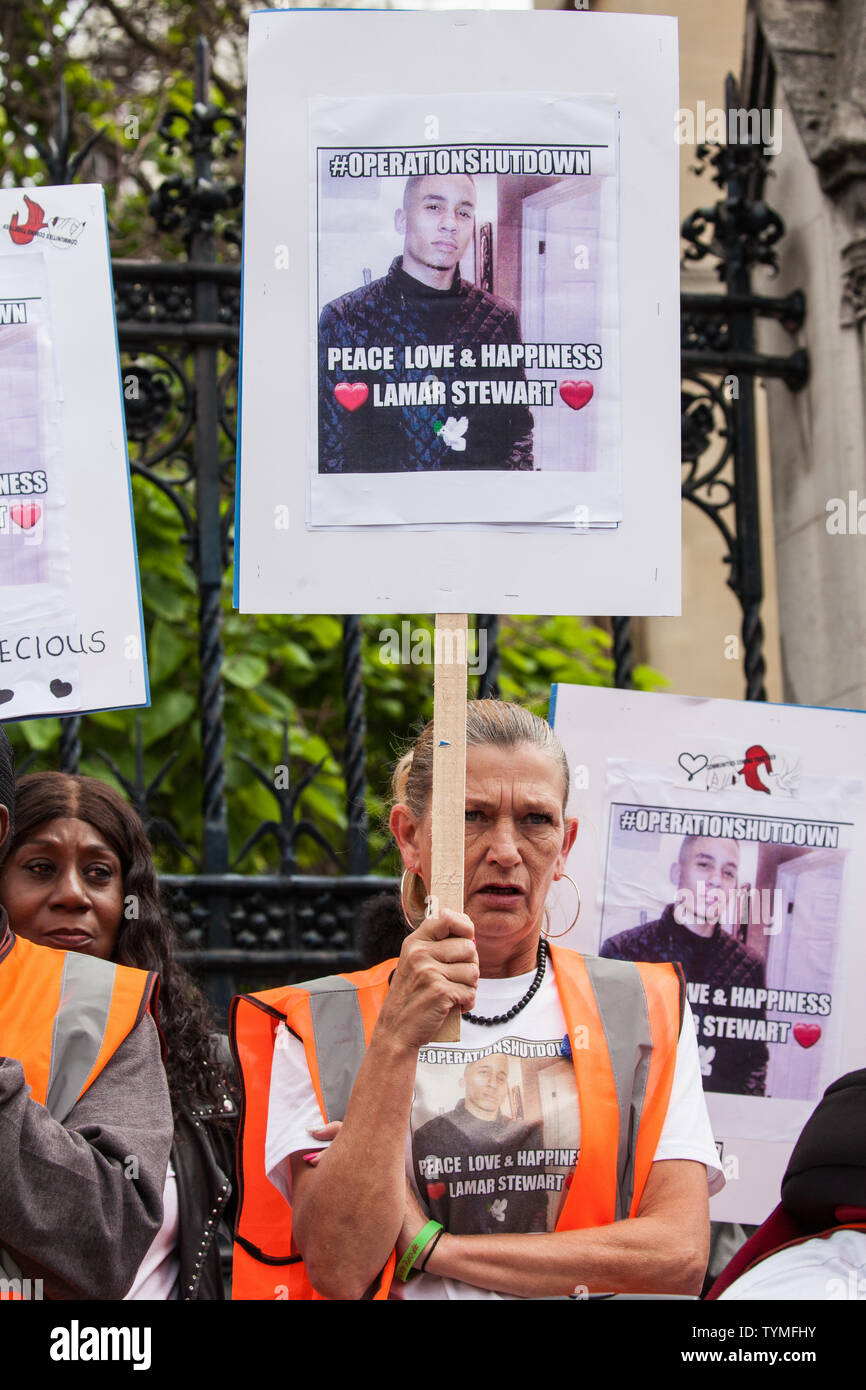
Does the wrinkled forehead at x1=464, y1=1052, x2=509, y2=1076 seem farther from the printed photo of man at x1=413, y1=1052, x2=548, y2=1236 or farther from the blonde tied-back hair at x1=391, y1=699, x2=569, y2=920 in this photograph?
the blonde tied-back hair at x1=391, y1=699, x2=569, y2=920

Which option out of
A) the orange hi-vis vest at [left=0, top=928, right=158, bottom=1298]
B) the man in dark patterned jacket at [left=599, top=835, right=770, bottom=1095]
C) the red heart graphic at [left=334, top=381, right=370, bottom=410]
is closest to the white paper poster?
the red heart graphic at [left=334, top=381, right=370, bottom=410]

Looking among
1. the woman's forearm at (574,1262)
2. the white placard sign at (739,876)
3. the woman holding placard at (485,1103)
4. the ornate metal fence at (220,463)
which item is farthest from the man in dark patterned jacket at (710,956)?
the woman's forearm at (574,1262)

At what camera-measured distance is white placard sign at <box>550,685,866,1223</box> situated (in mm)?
3588

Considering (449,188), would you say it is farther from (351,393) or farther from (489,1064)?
(489,1064)

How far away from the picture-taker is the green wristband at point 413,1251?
252 centimetres

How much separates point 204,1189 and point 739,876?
4.37 ft

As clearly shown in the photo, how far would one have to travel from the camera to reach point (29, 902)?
3387 millimetres

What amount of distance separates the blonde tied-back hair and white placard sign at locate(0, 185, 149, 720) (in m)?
0.65

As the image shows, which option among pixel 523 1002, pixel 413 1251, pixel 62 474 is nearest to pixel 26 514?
pixel 62 474

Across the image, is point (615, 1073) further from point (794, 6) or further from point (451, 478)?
point (794, 6)

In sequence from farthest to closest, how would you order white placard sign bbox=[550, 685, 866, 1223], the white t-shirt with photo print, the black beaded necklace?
1. white placard sign bbox=[550, 685, 866, 1223]
2. the black beaded necklace
3. the white t-shirt with photo print

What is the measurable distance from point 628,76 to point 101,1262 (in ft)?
7.15

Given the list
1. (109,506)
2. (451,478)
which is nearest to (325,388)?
(451,478)

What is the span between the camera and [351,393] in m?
2.86
